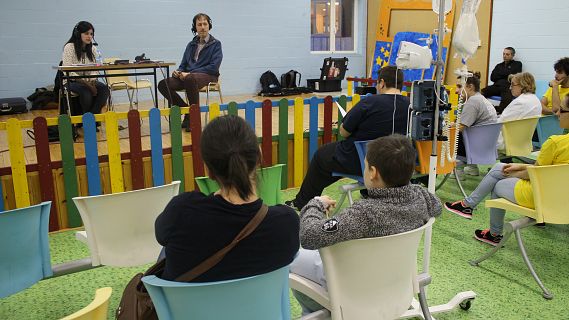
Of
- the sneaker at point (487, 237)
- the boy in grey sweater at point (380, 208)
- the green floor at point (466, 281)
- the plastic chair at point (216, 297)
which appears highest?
the boy in grey sweater at point (380, 208)

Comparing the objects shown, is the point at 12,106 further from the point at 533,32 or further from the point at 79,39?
the point at 533,32

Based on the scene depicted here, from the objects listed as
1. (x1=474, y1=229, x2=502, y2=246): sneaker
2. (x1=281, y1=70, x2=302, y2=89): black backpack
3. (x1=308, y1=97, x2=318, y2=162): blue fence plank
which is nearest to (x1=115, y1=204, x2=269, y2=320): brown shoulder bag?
(x1=474, y1=229, x2=502, y2=246): sneaker

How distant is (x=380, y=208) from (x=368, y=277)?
0.24 metres

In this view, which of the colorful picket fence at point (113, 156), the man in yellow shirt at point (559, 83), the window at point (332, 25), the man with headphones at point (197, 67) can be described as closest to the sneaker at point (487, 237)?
the colorful picket fence at point (113, 156)

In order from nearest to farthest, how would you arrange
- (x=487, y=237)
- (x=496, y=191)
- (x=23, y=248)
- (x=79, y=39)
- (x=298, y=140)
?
(x=23, y=248) < (x=496, y=191) < (x=487, y=237) < (x=298, y=140) < (x=79, y=39)

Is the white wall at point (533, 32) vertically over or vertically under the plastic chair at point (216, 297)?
over

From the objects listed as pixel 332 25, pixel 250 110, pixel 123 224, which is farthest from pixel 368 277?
pixel 332 25

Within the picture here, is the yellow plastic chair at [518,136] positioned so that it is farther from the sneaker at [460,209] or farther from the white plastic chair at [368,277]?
the white plastic chair at [368,277]

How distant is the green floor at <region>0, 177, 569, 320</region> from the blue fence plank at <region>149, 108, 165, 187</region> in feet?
2.43

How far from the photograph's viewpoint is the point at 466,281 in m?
2.77

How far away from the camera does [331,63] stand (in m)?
9.15

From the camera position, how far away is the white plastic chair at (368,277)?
1.66 meters

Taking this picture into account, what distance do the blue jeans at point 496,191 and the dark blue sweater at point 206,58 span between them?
3.08m

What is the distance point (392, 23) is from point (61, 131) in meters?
6.65
